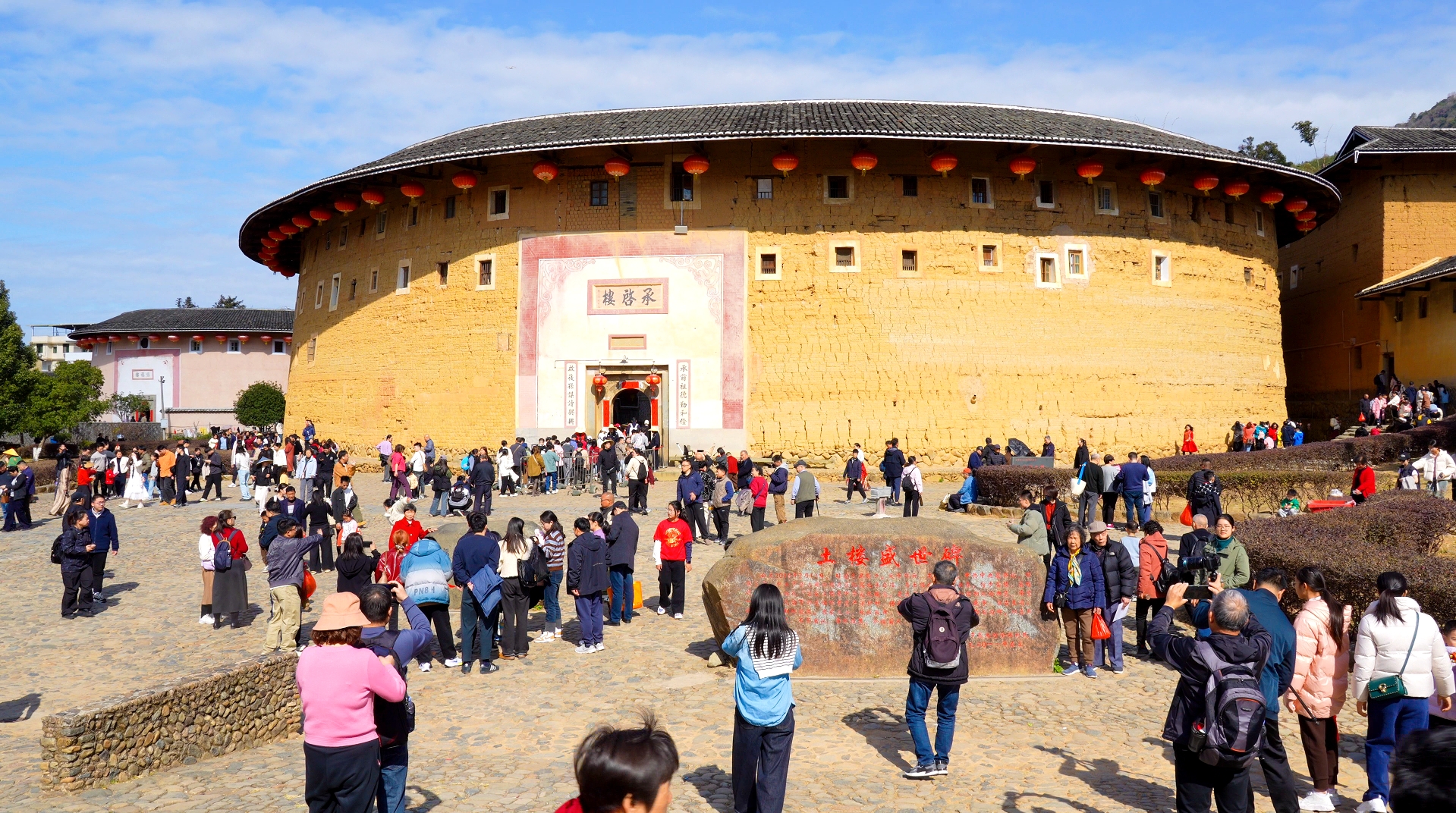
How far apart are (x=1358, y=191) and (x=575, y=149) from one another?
83.6 ft

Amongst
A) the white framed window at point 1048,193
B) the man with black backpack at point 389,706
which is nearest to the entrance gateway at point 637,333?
the white framed window at point 1048,193

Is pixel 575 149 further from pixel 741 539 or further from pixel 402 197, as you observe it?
pixel 741 539

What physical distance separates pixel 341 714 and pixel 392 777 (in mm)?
688

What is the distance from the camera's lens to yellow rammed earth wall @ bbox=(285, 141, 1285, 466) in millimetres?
24531

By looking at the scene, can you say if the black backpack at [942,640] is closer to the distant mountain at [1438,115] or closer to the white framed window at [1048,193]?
the white framed window at [1048,193]

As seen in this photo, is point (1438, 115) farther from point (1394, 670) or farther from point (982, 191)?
point (1394, 670)

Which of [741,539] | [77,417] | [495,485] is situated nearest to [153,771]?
[741,539]

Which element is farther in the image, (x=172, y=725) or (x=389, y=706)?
(x=172, y=725)

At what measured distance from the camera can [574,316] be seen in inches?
987

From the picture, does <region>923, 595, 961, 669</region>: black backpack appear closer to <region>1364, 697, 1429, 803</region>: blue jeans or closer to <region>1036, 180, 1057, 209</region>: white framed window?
<region>1364, 697, 1429, 803</region>: blue jeans

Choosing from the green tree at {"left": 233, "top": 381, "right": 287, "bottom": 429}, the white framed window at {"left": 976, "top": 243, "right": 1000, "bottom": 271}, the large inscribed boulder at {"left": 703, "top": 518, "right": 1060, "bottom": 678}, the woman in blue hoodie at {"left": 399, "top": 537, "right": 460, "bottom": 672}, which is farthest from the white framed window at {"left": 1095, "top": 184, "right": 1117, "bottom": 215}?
the green tree at {"left": 233, "top": 381, "right": 287, "bottom": 429}

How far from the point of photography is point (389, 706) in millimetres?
4707

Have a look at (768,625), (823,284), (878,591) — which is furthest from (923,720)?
(823,284)

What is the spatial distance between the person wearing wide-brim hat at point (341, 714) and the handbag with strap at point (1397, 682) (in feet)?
17.5
